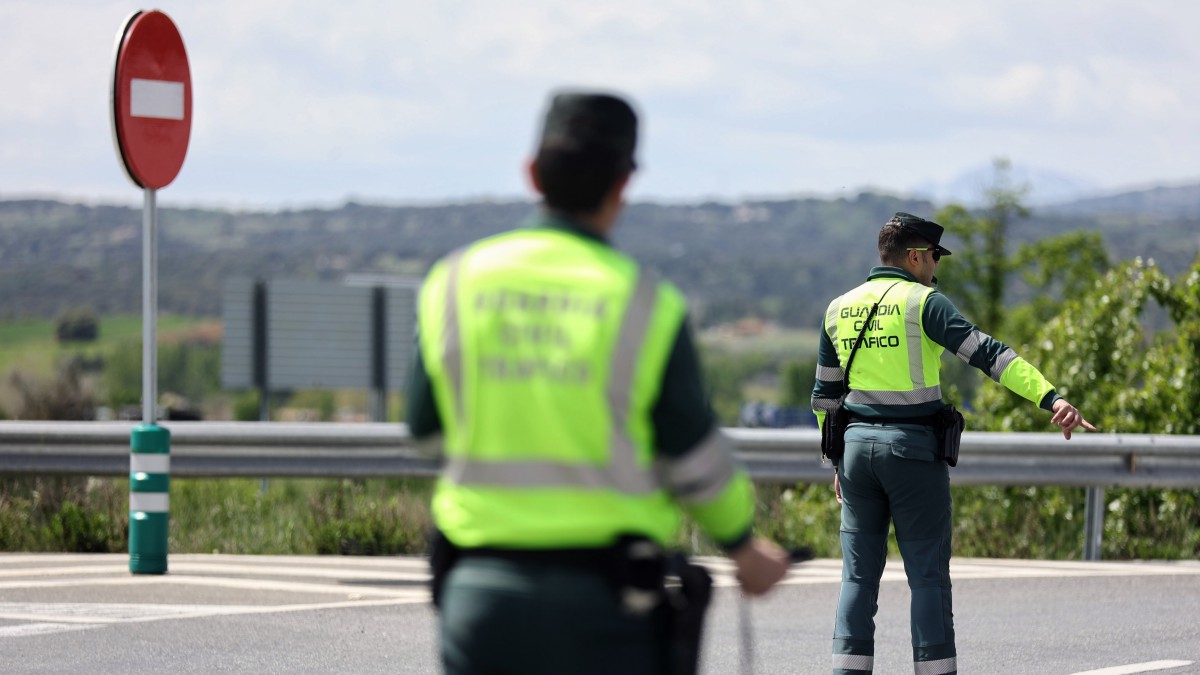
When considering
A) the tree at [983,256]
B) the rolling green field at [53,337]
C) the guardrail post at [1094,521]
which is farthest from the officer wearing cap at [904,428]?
the rolling green field at [53,337]

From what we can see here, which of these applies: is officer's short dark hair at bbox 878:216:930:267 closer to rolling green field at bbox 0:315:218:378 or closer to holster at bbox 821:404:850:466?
holster at bbox 821:404:850:466

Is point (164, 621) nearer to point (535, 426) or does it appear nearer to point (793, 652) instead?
point (793, 652)

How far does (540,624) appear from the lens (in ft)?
9.05

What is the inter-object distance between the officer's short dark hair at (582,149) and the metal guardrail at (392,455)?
292 inches

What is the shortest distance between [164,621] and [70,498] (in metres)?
3.69

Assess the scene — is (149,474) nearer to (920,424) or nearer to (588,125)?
(920,424)

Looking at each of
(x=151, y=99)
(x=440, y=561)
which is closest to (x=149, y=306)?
(x=151, y=99)

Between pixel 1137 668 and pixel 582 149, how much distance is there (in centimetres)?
510

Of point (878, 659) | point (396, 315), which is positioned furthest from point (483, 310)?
point (396, 315)

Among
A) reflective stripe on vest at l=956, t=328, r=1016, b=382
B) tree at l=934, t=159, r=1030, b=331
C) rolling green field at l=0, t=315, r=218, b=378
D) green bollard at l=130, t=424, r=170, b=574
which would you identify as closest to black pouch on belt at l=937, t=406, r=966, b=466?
reflective stripe on vest at l=956, t=328, r=1016, b=382

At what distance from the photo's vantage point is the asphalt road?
7156mm

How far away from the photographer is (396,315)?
21391 mm

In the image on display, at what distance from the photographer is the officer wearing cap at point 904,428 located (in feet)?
19.4

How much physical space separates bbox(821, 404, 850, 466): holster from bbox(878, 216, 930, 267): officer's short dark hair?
0.61m
